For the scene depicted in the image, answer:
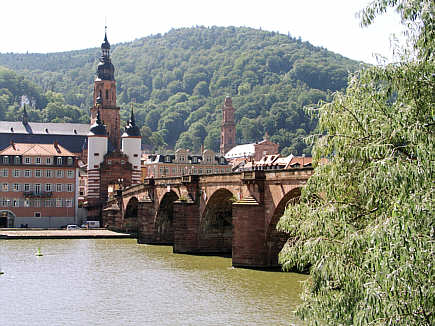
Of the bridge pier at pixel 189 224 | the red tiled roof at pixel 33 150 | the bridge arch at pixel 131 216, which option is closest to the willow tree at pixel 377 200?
the bridge pier at pixel 189 224

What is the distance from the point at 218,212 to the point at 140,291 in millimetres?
18189

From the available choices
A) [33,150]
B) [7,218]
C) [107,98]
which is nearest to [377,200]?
[7,218]

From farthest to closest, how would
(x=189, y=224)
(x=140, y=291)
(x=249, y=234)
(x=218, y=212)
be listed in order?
(x=189, y=224) → (x=218, y=212) → (x=249, y=234) → (x=140, y=291)

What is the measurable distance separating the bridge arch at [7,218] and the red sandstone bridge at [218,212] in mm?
13745

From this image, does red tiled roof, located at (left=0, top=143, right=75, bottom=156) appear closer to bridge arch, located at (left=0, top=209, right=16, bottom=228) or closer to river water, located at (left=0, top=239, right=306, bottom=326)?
bridge arch, located at (left=0, top=209, right=16, bottom=228)

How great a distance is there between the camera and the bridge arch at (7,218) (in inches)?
3740

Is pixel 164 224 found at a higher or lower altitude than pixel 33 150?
lower

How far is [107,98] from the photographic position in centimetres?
12888

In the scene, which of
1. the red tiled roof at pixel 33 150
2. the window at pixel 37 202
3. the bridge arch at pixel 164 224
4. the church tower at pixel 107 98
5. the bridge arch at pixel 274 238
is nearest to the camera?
the bridge arch at pixel 274 238

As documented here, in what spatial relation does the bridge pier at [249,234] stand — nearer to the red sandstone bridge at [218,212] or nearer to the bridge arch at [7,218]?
the red sandstone bridge at [218,212]

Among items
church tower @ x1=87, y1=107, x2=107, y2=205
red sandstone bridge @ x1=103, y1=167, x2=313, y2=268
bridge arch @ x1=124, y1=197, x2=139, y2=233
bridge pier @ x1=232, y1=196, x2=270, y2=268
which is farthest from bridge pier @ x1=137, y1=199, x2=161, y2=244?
church tower @ x1=87, y1=107, x2=107, y2=205

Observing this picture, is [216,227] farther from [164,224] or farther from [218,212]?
[164,224]

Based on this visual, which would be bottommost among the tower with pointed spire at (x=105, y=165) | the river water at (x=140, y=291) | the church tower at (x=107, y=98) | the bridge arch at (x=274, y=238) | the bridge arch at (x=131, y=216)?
the river water at (x=140, y=291)

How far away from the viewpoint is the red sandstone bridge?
43250 mm
